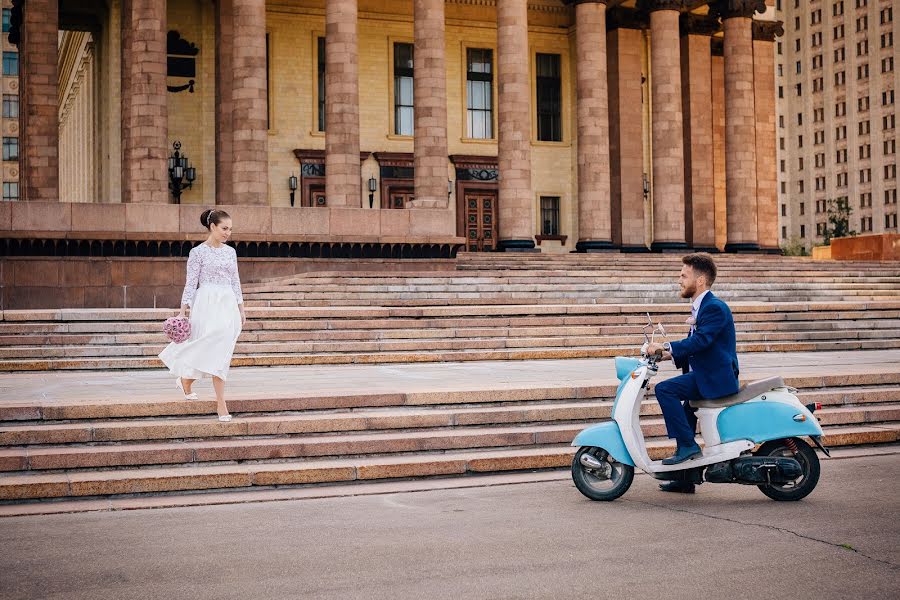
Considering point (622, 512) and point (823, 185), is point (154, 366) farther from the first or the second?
point (823, 185)

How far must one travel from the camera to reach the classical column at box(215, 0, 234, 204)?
111 feet

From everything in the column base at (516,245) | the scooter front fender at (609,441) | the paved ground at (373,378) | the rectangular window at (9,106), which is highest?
the rectangular window at (9,106)

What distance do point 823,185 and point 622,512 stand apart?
127074 mm

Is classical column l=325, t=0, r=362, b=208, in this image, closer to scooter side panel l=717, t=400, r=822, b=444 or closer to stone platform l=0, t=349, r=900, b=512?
stone platform l=0, t=349, r=900, b=512

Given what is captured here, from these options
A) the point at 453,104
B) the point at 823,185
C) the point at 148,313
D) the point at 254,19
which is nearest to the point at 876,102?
the point at 823,185

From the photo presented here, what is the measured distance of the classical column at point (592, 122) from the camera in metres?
35.2

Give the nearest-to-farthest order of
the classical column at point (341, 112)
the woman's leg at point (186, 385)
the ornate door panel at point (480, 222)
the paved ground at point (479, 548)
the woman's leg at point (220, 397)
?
the paved ground at point (479, 548), the woman's leg at point (220, 397), the woman's leg at point (186, 385), the classical column at point (341, 112), the ornate door panel at point (480, 222)

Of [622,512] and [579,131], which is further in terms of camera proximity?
[579,131]

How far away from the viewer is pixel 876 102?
117 metres

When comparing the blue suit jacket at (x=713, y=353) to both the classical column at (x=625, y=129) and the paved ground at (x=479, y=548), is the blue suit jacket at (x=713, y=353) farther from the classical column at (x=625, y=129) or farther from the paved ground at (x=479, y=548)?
the classical column at (x=625, y=129)

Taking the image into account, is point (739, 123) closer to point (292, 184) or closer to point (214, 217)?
point (292, 184)

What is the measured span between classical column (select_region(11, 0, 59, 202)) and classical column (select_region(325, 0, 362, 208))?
297 inches

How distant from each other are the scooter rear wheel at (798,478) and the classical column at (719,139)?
35.4 metres

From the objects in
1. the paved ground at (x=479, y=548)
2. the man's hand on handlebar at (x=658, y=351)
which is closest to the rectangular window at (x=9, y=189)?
the paved ground at (x=479, y=548)
